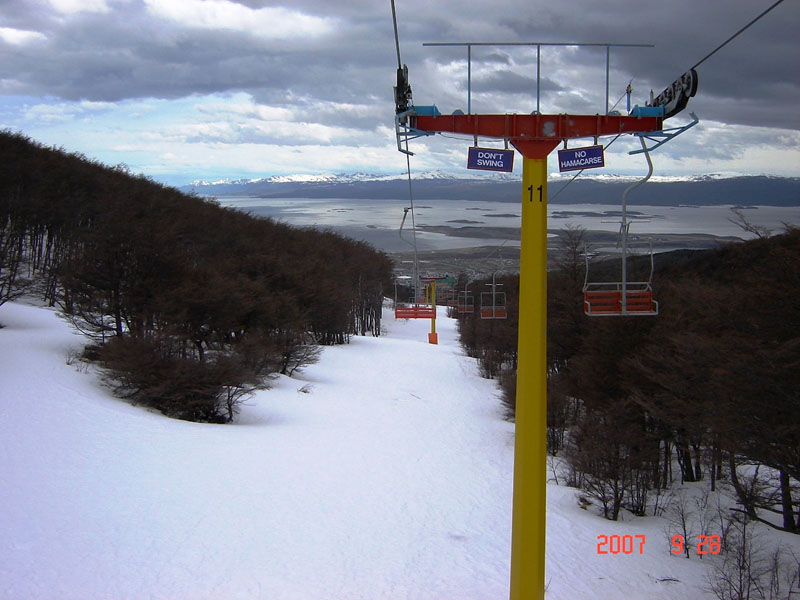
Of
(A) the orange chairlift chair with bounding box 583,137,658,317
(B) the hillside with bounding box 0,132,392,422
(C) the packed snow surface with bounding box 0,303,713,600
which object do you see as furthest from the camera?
(B) the hillside with bounding box 0,132,392,422

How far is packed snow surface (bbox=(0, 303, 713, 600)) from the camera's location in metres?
11.4

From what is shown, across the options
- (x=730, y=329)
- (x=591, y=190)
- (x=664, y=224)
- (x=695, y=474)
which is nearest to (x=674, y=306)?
(x=695, y=474)

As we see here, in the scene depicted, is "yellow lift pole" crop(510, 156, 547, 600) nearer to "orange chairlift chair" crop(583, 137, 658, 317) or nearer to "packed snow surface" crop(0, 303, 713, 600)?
"orange chairlift chair" crop(583, 137, 658, 317)

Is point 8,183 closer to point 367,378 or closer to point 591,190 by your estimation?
point 367,378

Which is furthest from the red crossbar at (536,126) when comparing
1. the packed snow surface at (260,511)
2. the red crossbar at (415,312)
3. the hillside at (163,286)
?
the red crossbar at (415,312)

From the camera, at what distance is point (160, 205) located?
161ft

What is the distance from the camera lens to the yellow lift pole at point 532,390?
6523mm

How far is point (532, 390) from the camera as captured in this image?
663 centimetres

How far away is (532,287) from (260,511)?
35.5 ft
